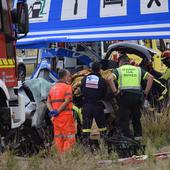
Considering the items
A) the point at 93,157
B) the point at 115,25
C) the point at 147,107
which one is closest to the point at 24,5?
the point at 93,157

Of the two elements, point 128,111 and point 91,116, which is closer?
point 91,116

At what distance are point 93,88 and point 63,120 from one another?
889 millimetres

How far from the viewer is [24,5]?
762 centimetres

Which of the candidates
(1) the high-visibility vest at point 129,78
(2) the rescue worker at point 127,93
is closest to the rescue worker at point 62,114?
(2) the rescue worker at point 127,93

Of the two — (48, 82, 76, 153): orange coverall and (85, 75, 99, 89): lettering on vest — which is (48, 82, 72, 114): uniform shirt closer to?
(48, 82, 76, 153): orange coverall

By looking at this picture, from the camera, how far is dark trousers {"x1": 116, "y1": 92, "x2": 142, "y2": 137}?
922cm

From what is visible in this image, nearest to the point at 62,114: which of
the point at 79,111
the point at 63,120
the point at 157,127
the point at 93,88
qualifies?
the point at 63,120

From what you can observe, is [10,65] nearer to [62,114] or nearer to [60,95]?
[60,95]

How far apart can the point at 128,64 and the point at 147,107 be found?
1655 mm

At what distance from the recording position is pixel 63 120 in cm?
852

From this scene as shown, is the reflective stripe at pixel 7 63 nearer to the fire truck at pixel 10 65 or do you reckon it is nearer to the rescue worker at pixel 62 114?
the fire truck at pixel 10 65

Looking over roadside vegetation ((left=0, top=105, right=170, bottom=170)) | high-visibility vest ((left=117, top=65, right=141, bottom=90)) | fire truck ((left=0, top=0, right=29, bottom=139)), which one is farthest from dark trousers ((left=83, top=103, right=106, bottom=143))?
roadside vegetation ((left=0, top=105, right=170, bottom=170))

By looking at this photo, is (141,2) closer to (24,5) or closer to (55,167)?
(24,5)

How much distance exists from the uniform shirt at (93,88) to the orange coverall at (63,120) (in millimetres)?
536
